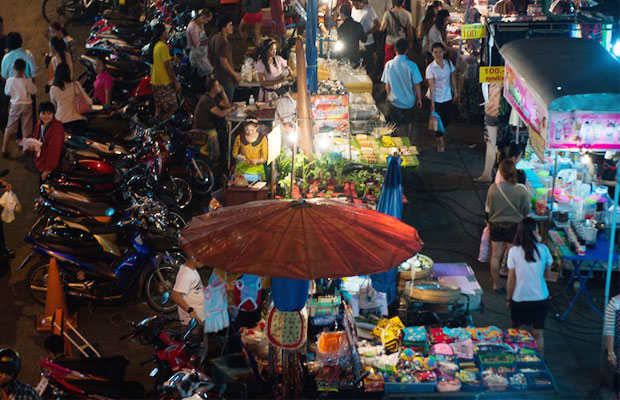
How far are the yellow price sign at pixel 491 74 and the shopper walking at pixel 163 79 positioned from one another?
5405 millimetres

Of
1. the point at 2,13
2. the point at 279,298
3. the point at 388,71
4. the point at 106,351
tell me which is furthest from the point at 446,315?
the point at 2,13

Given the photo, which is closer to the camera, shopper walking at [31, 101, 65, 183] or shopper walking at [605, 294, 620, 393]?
shopper walking at [605, 294, 620, 393]

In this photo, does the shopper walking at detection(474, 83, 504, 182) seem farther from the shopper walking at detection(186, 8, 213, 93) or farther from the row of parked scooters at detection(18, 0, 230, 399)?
the shopper walking at detection(186, 8, 213, 93)

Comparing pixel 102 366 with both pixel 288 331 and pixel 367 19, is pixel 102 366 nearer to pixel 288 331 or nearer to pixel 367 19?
pixel 288 331

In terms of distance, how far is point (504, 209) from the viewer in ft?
34.1

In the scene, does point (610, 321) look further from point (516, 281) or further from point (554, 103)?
point (554, 103)

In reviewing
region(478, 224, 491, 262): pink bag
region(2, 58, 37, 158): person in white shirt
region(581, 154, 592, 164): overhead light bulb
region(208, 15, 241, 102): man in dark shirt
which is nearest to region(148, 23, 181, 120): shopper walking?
region(208, 15, 241, 102): man in dark shirt

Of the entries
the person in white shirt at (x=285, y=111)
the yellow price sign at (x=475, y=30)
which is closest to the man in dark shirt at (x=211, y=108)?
the person in white shirt at (x=285, y=111)

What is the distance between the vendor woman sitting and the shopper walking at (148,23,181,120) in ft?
9.13

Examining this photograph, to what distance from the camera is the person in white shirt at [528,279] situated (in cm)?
877

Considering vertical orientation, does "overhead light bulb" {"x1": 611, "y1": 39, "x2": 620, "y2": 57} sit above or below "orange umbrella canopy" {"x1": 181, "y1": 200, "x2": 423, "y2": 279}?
above

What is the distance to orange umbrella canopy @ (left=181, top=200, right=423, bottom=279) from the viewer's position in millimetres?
6672

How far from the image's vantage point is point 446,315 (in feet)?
30.6

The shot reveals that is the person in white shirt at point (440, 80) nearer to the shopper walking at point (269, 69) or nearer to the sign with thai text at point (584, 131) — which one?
the shopper walking at point (269, 69)
